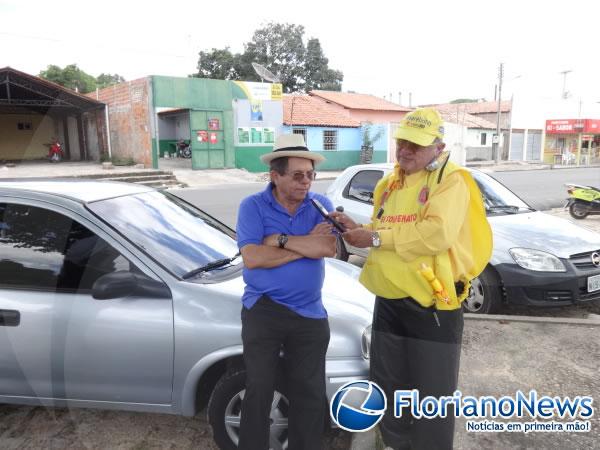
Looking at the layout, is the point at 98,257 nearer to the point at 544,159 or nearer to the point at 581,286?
the point at 581,286

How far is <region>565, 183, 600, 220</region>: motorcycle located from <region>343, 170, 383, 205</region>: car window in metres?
6.62

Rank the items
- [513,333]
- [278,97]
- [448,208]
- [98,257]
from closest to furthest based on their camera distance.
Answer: [448,208] < [98,257] < [513,333] < [278,97]

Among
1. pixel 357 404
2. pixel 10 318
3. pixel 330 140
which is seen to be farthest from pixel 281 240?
pixel 330 140

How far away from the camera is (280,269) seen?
7.13 ft

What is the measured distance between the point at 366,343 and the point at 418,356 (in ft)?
1.06

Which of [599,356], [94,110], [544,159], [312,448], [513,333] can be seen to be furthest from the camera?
[544,159]

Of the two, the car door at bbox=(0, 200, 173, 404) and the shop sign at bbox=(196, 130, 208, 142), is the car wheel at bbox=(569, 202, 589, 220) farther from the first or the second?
the shop sign at bbox=(196, 130, 208, 142)

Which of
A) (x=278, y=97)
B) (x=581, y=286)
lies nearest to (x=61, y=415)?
(x=581, y=286)

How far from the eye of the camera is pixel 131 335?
2395mm

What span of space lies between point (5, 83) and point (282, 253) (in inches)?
966

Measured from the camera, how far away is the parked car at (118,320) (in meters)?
2.37

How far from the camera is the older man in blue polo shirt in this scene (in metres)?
2.16

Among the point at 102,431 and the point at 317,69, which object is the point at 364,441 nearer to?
the point at 102,431

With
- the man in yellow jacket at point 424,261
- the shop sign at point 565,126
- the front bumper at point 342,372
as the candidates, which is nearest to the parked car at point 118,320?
the front bumper at point 342,372
